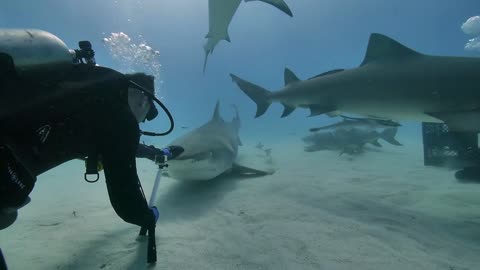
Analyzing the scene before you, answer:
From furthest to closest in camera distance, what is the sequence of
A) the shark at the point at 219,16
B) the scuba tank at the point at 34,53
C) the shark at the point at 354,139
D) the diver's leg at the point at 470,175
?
the shark at the point at 354,139, the shark at the point at 219,16, the diver's leg at the point at 470,175, the scuba tank at the point at 34,53

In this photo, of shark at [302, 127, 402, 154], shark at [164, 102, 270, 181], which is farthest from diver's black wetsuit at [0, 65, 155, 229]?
shark at [302, 127, 402, 154]

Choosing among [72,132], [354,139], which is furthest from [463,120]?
[354,139]

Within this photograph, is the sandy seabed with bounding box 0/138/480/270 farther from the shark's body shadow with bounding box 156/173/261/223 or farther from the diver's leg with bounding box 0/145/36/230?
the diver's leg with bounding box 0/145/36/230

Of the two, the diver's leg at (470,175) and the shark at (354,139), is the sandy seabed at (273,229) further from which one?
the shark at (354,139)

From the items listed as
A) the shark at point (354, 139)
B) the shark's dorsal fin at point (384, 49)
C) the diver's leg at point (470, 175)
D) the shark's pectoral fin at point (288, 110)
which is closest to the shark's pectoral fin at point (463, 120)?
the shark's dorsal fin at point (384, 49)

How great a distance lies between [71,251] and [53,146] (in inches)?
68.4

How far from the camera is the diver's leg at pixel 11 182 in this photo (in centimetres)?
164

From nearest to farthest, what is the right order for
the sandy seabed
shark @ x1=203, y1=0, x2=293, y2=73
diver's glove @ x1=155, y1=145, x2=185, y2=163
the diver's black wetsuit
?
the diver's black wetsuit
the sandy seabed
diver's glove @ x1=155, y1=145, x2=185, y2=163
shark @ x1=203, y1=0, x2=293, y2=73

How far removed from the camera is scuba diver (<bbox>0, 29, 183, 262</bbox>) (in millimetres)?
1780

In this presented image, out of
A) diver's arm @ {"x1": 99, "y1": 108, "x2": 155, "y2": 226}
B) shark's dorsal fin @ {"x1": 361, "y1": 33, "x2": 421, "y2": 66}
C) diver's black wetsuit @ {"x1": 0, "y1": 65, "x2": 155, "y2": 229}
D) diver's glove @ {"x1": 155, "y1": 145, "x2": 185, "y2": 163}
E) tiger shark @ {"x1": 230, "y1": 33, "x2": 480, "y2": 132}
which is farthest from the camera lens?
shark's dorsal fin @ {"x1": 361, "y1": 33, "x2": 421, "y2": 66}

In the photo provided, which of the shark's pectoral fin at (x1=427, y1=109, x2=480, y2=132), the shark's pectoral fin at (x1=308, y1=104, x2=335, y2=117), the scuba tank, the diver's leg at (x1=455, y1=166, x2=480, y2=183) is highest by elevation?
the scuba tank

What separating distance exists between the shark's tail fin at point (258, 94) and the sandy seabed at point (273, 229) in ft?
7.59

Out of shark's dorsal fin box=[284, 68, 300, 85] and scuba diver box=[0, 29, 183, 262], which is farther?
shark's dorsal fin box=[284, 68, 300, 85]

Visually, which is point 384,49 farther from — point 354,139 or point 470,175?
point 354,139
